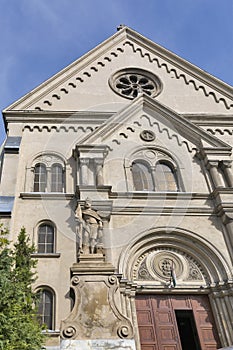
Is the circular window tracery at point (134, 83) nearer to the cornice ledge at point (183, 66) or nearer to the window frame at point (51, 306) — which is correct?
the cornice ledge at point (183, 66)

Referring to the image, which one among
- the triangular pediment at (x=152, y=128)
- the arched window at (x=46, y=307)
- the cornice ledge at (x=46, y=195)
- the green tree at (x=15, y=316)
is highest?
the triangular pediment at (x=152, y=128)

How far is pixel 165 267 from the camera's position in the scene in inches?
623

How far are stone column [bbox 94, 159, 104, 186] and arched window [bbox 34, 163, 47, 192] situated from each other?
97.0 inches

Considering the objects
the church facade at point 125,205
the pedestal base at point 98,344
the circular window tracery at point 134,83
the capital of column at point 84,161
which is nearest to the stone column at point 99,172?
the church facade at point 125,205

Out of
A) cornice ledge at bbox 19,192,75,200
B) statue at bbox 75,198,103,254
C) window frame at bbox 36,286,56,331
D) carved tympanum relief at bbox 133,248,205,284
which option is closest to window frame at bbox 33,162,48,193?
cornice ledge at bbox 19,192,75,200

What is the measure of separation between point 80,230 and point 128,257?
2245mm

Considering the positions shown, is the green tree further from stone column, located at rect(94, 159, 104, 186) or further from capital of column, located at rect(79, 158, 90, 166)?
capital of column, located at rect(79, 158, 90, 166)

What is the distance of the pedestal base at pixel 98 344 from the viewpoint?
11.0m

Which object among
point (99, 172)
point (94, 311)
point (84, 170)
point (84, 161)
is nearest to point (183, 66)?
point (84, 161)

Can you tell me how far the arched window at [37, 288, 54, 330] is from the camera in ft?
45.4

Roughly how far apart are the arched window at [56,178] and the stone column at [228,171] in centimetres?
767

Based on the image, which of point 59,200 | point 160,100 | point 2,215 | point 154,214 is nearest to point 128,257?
point 154,214

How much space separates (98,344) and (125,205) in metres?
6.86

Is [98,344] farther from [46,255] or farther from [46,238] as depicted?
[46,238]
